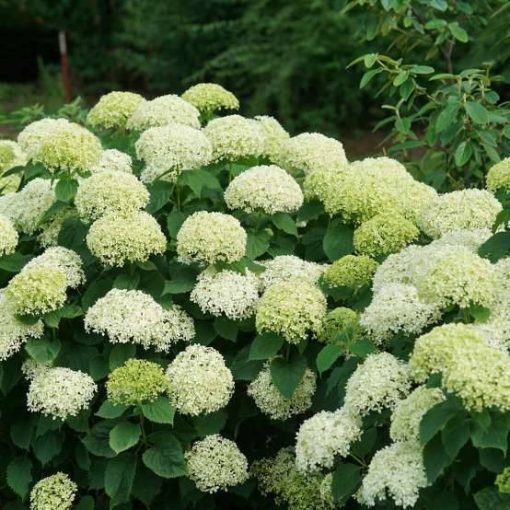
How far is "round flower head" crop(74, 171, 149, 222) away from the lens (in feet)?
11.7

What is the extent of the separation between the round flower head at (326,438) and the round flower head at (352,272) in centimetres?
55

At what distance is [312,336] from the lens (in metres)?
3.37

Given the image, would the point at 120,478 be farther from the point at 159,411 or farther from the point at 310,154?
the point at 310,154

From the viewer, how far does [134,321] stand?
332 centimetres

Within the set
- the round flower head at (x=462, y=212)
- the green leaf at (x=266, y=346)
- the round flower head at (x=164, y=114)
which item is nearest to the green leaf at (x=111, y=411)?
the green leaf at (x=266, y=346)

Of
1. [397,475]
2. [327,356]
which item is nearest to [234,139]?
[327,356]

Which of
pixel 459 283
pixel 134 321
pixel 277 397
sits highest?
pixel 459 283

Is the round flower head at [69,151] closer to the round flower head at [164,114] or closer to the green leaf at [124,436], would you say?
the round flower head at [164,114]

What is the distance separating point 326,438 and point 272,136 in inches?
68.4

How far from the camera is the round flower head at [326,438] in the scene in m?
2.90

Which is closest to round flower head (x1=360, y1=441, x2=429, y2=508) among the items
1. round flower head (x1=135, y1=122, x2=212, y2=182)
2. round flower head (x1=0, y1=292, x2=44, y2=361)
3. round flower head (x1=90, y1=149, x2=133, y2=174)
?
round flower head (x1=0, y1=292, x2=44, y2=361)

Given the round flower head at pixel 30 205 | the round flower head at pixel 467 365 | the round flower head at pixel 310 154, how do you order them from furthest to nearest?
the round flower head at pixel 310 154
the round flower head at pixel 30 205
the round flower head at pixel 467 365

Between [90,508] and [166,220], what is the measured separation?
3.53 feet

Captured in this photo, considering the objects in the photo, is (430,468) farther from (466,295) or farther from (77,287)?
(77,287)
